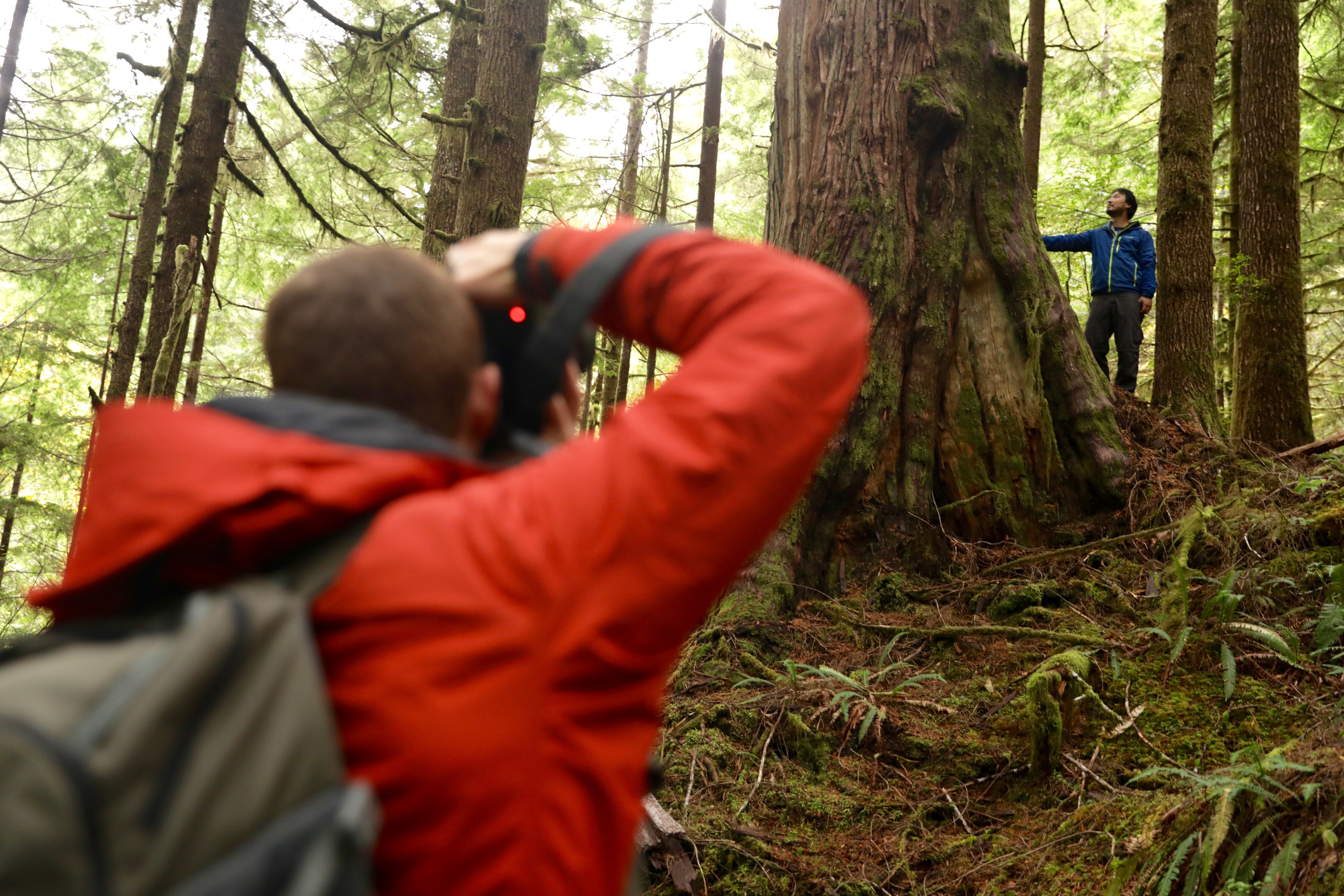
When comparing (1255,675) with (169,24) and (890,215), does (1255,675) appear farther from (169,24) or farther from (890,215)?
(169,24)

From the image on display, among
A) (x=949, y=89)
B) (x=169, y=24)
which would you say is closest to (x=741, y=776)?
(x=949, y=89)

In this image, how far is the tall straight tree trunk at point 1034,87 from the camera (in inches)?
445

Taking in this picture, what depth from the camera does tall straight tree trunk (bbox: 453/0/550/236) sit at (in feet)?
18.8

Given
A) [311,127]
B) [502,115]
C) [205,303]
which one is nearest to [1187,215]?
[502,115]

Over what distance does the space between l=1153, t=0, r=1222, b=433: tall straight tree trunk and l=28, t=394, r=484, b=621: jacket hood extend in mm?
7318

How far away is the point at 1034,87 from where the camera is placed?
460 inches

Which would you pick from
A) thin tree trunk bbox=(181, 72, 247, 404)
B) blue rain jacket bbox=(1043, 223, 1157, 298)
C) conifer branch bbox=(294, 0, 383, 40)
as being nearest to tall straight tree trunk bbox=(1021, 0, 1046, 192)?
blue rain jacket bbox=(1043, 223, 1157, 298)

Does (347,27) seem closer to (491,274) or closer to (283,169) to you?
(283,169)

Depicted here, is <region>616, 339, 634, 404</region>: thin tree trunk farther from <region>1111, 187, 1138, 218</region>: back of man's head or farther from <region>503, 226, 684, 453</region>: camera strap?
<region>503, 226, 684, 453</region>: camera strap

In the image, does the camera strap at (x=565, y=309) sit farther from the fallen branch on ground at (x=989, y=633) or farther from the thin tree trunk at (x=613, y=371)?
the thin tree trunk at (x=613, y=371)

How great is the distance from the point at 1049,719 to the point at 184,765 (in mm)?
3242

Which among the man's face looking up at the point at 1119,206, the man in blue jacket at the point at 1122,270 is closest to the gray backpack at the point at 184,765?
the man in blue jacket at the point at 1122,270

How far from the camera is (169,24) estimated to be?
8.23m

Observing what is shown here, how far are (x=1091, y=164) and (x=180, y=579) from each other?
16457mm
